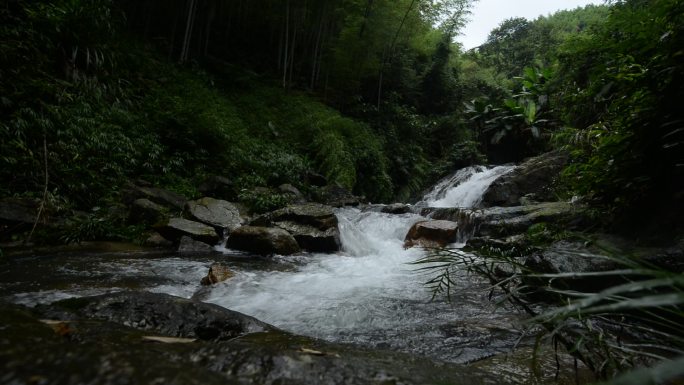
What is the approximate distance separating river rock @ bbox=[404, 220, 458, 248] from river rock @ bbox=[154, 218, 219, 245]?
340 cm

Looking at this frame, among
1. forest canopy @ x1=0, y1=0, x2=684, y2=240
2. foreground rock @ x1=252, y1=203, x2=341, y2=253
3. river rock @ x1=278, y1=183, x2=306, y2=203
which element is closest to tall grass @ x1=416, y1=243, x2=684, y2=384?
forest canopy @ x1=0, y1=0, x2=684, y2=240

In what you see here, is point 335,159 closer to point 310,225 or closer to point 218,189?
point 218,189

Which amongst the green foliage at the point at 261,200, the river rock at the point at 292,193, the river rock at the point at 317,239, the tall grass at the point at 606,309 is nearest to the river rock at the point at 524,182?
the river rock at the point at 292,193

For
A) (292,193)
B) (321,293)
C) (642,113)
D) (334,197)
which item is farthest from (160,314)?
(334,197)

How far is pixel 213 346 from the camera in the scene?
1.24m

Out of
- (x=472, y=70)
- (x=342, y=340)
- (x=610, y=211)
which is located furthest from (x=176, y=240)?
(x=472, y=70)

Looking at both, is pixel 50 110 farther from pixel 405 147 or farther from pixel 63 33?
pixel 405 147

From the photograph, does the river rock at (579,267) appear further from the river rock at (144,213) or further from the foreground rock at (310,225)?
the river rock at (144,213)

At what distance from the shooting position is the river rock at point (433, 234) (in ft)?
20.9

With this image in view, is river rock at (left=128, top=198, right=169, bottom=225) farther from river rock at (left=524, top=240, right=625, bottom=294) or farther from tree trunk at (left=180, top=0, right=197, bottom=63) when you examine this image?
tree trunk at (left=180, top=0, right=197, bottom=63)

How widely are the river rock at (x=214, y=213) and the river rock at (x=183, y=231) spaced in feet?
1.35

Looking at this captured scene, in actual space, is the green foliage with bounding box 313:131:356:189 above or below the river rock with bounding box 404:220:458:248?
above

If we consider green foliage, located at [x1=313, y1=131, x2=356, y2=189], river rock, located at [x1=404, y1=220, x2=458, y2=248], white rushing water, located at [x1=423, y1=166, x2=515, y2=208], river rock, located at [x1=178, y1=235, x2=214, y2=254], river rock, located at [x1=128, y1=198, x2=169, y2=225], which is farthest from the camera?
green foliage, located at [x1=313, y1=131, x2=356, y2=189]

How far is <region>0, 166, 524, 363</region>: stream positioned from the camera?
228 cm
